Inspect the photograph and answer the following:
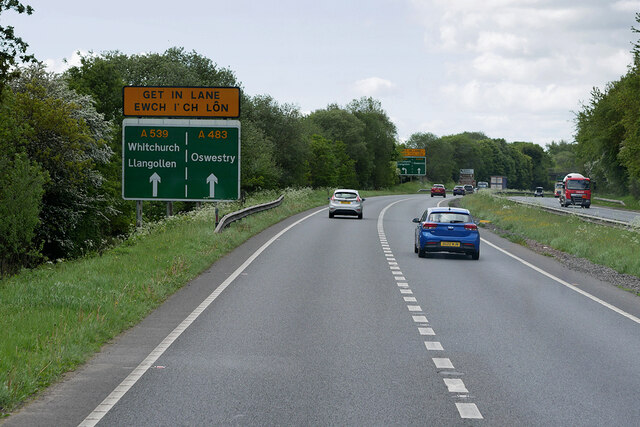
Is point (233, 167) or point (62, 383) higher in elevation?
point (233, 167)

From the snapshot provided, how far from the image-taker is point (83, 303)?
475 inches

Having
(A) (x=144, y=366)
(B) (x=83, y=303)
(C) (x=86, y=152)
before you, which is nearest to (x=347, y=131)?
(C) (x=86, y=152)

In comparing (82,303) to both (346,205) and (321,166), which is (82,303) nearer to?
(346,205)

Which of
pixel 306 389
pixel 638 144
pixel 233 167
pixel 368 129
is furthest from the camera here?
pixel 368 129

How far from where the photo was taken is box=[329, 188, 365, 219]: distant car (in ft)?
140

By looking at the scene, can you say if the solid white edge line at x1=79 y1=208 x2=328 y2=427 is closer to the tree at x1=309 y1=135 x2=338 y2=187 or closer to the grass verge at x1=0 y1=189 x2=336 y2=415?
the grass verge at x1=0 y1=189 x2=336 y2=415

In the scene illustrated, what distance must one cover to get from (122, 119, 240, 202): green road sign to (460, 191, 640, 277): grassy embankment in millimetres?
10766

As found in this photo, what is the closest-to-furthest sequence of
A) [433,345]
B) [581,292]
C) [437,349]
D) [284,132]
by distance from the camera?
[437,349]
[433,345]
[581,292]
[284,132]

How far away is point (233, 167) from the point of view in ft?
91.4

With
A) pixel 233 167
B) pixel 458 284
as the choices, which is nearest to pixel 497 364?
pixel 458 284

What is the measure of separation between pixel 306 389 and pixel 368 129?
5092 inches

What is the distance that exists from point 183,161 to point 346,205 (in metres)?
16.1

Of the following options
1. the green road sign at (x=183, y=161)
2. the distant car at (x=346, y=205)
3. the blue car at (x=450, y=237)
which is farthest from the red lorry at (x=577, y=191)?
the blue car at (x=450, y=237)

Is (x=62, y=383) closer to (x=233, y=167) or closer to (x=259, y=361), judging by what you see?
(x=259, y=361)
